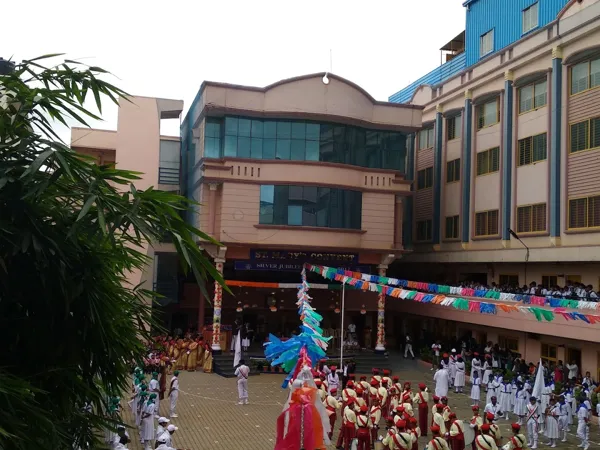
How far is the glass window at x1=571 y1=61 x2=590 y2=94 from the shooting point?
23.6 metres

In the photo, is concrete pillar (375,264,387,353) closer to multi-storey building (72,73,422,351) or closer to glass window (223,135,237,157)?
multi-storey building (72,73,422,351)

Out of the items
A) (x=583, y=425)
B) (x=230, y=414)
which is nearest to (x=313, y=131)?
(x=230, y=414)

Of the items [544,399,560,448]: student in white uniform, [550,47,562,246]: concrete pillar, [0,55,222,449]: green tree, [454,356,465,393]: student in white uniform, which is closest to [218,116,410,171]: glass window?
[550,47,562,246]: concrete pillar

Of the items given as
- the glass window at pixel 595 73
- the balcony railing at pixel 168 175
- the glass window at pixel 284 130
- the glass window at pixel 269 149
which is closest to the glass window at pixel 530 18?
the glass window at pixel 595 73

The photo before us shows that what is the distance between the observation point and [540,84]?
2634 centimetres

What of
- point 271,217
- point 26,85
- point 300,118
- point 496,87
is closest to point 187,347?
point 271,217

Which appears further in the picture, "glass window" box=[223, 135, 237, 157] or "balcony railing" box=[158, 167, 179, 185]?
"balcony railing" box=[158, 167, 179, 185]

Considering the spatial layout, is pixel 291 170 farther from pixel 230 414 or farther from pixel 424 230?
pixel 230 414

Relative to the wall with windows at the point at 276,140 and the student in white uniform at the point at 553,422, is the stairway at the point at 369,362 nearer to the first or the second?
the wall with windows at the point at 276,140

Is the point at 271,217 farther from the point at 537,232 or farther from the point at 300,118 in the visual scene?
the point at 537,232

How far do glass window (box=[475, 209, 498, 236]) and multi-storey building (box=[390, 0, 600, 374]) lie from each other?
0.18 feet

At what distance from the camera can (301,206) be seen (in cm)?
2825

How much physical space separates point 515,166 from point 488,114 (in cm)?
339

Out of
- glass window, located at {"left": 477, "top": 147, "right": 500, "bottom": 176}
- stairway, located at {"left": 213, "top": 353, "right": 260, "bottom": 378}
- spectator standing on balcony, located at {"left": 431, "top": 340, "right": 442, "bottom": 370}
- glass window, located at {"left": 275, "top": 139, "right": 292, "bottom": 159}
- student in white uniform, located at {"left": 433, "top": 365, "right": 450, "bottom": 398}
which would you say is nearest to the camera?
student in white uniform, located at {"left": 433, "top": 365, "right": 450, "bottom": 398}
